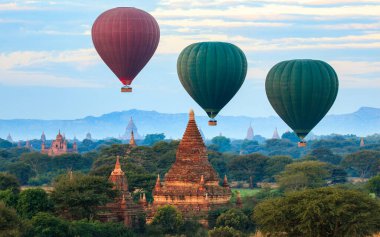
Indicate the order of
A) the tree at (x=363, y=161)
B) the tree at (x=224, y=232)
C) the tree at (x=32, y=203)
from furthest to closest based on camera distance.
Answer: the tree at (x=363, y=161)
the tree at (x=32, y=203)
the tree at (x=224, y=232)

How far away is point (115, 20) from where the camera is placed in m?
86.3

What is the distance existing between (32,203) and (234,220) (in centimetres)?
1188

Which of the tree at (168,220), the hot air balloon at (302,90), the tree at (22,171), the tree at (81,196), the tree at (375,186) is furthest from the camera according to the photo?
the tree at (22,171)

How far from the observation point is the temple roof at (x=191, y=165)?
7456 centimetres

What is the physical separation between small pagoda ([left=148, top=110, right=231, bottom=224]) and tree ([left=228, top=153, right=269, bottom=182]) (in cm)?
6694

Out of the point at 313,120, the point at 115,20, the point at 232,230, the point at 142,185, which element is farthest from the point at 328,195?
the point at 142,185

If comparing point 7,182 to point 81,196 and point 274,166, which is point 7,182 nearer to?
point 81,196

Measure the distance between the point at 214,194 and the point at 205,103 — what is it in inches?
378

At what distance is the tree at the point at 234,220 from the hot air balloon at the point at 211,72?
349 inches

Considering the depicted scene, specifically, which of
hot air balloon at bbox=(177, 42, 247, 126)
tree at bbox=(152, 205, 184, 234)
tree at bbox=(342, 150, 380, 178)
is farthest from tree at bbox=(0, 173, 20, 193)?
tree at bbox=(342, 150, 380, 178)

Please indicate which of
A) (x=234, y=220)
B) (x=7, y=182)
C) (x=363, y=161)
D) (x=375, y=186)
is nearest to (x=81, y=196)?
(x=234, y=220)

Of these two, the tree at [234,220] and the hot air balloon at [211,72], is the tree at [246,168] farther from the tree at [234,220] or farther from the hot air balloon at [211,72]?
the tree at [234,220]

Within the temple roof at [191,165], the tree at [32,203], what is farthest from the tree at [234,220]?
the tree at [32,203]

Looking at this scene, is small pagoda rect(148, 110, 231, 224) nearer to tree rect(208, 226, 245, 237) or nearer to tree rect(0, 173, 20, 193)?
tree rect(208, 226, 245, 237)
